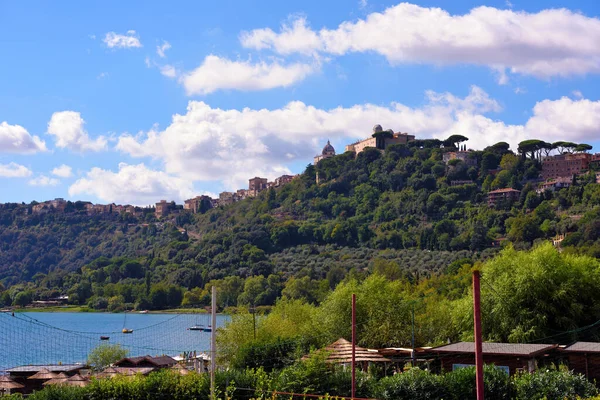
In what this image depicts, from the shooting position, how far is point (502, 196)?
12912cm

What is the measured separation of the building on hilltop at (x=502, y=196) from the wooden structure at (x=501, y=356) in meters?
104

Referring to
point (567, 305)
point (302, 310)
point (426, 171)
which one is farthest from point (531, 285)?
point (426, 171)

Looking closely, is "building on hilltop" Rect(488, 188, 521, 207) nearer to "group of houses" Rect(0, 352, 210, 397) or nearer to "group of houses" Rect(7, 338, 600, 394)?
"group of houses" Rect(0, 352, 210, 397)

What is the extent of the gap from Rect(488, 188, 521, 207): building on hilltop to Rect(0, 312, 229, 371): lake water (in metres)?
53.9

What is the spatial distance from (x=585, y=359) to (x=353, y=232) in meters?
105

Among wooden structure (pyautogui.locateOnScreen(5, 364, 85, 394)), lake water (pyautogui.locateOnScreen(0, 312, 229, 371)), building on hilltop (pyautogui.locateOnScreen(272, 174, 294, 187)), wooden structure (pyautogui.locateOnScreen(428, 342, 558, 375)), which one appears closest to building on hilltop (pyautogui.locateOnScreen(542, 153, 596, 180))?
building on hilltop (pyautogui.locateOnScreen(272, 174, 294, 187))

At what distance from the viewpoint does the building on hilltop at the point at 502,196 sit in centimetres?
12796

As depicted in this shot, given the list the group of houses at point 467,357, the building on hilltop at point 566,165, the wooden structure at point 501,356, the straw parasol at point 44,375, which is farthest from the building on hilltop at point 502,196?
the straw parasol at point 44,375

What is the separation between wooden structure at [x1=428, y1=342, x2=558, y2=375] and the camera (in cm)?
2597

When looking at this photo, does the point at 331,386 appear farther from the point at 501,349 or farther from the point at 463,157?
the point at 463,157

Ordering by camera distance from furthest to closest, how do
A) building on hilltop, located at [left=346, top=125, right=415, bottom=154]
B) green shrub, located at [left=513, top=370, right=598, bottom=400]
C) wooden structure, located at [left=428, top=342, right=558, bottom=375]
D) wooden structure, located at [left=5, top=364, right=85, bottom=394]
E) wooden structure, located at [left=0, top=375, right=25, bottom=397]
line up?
building on hilltop, located at [left=346, top=125, right=415, bottom=154], wooden structure, located at [left=5, top=364, right=85, bottom=394], wooden structure, located at [left=0, top=375, right=25, bottom=397], wooden structure, located at [left=428, top=342, right=558, bottom=375], green shrub, located at [left=513, top=370, right=598, bottom=400]

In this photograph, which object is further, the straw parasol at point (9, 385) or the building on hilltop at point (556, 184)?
the building on hilltop at point (556, 184)

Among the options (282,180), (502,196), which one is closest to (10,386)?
(502,196)

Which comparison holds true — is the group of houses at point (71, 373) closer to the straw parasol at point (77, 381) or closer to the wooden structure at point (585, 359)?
the straw parasol at point (77, 381)
